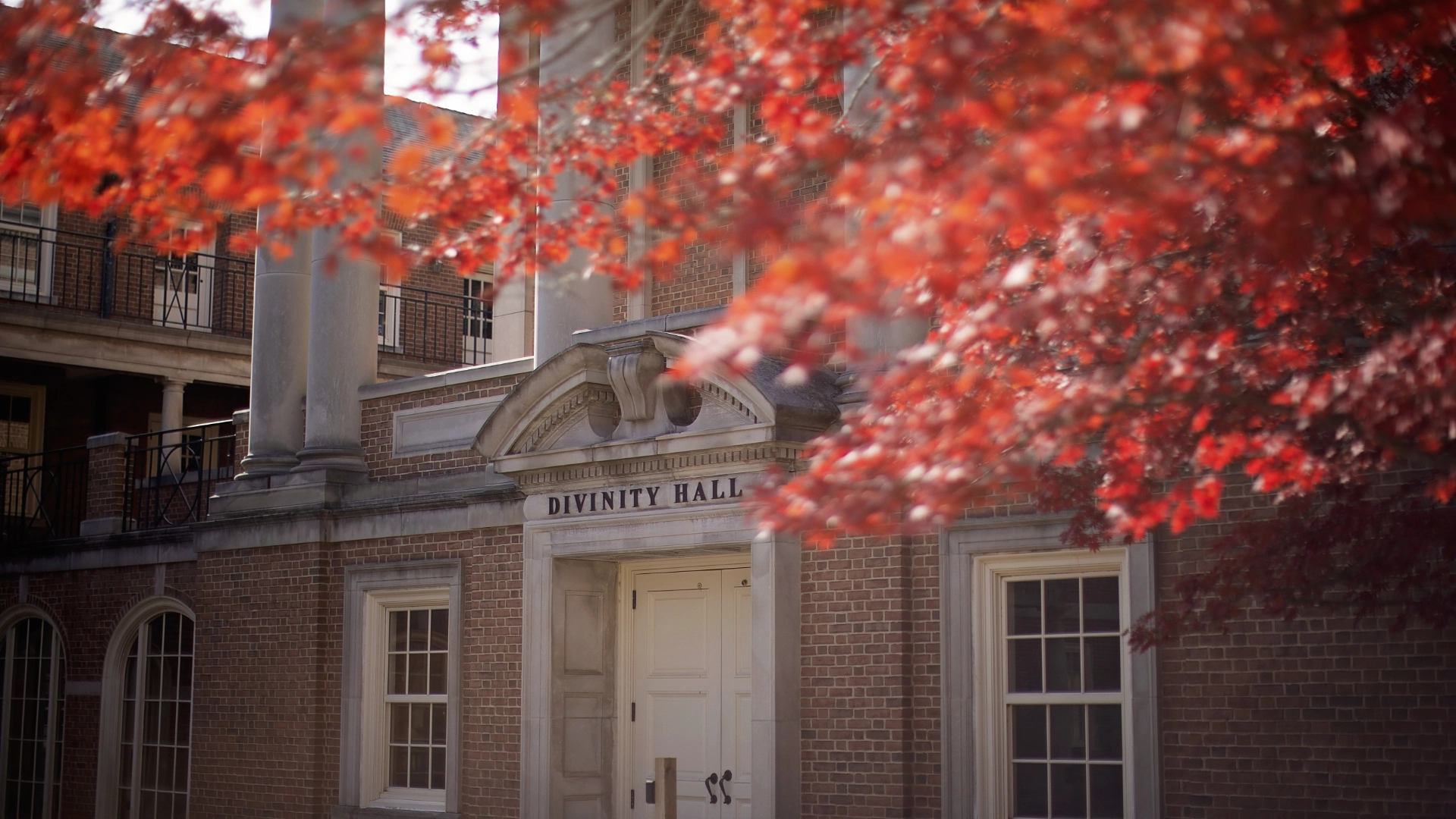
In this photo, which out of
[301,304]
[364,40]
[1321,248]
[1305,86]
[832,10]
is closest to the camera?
[364,40]

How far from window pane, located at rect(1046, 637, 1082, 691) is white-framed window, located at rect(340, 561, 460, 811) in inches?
214

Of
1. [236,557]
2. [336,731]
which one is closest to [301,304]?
[236,557]

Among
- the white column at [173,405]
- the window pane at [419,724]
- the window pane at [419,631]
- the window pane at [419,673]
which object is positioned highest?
the white column at [173,405]

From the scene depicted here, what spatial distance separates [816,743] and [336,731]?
17.6ft

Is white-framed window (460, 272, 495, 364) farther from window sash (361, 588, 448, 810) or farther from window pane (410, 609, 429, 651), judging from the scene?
window pane (410, 609, 429, 651)

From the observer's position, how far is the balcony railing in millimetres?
25109

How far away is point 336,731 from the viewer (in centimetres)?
1463

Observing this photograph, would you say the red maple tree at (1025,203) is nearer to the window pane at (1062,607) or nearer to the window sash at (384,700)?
the window pane at (1062,607)

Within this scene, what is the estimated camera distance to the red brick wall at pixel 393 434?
13961 millimetres

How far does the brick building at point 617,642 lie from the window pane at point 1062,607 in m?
0.03

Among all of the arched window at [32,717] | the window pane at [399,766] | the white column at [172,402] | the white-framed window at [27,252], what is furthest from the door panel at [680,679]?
the white-framed window at [27,252]

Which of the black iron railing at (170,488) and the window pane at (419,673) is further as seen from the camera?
the black iron railing at (170,488)

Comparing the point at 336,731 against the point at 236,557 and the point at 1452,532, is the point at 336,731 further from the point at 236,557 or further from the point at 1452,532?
the point at 1452,532

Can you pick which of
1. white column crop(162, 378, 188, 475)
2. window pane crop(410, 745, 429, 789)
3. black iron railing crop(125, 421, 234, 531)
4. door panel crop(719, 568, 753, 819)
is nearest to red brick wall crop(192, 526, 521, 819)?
window pane crop(410, 745, 429, 789)
